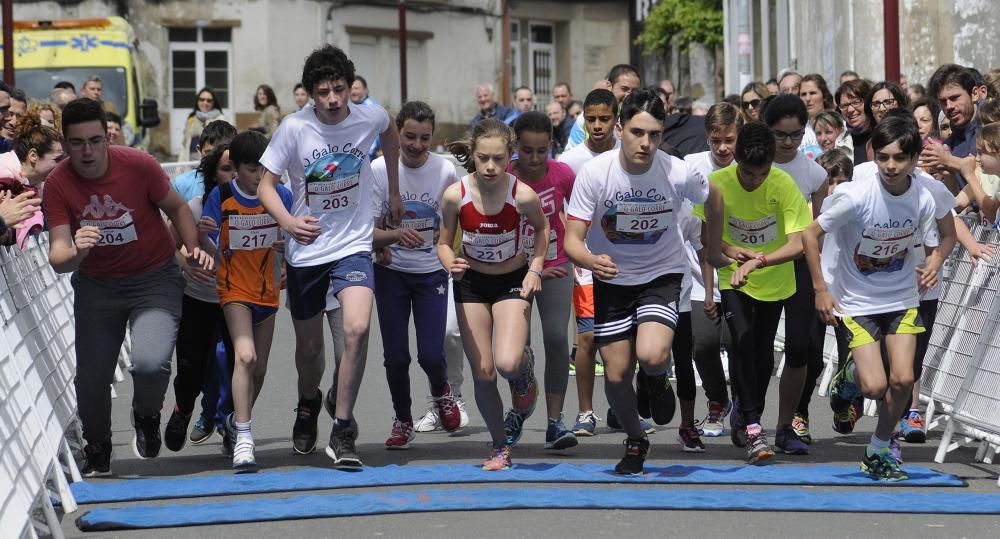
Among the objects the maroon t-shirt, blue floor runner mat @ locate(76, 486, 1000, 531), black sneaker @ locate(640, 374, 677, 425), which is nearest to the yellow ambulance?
the maroon t-shirt

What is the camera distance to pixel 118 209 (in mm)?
9297

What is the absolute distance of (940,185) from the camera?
29.9 ft

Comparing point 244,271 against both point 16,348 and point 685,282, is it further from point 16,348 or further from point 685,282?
point 685,282

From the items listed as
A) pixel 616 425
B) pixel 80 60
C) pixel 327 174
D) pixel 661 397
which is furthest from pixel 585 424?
pixel 80 60

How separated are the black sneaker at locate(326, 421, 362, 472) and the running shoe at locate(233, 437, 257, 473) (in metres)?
0.39

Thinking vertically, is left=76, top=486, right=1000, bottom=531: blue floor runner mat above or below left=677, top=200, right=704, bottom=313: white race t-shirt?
below

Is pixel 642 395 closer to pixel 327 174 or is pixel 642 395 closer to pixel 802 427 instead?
pixel 802 427

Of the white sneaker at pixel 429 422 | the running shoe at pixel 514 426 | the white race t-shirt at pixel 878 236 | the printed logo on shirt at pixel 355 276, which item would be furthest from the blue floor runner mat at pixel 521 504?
the white sneaker at pixel 429 422

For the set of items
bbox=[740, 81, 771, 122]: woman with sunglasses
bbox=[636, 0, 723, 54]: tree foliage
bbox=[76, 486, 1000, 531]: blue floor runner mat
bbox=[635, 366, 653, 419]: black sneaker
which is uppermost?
bbox=[636, 0, 723, 54]: tree foliage

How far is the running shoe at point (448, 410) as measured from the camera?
10.5 meters

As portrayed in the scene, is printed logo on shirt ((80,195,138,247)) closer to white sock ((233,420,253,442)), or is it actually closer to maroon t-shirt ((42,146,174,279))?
maroon t-shirt ((42,146,174,279))

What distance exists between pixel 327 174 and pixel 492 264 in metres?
0.98

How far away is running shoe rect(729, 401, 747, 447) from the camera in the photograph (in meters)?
9.68

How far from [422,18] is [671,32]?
6.81 meters
